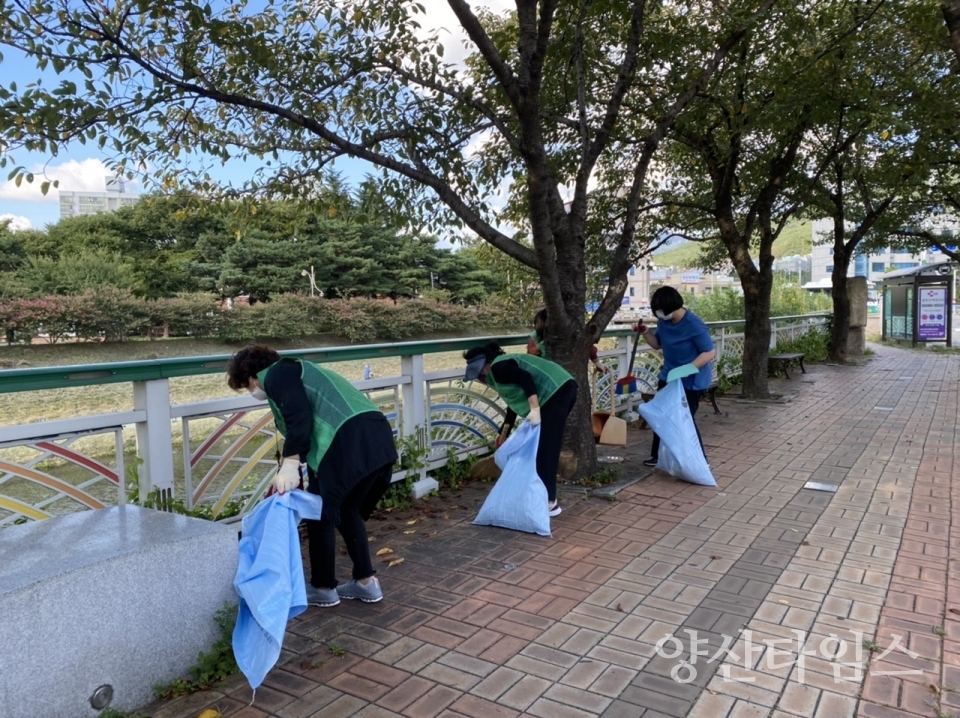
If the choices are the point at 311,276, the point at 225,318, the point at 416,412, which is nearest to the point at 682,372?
the point at 416,412

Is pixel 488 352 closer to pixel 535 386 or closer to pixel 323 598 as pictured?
pixel 535 386

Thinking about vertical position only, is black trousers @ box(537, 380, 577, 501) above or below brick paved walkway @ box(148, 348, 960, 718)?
above

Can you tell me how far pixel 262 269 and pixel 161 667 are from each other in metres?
33.5

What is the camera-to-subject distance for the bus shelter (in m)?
22.0

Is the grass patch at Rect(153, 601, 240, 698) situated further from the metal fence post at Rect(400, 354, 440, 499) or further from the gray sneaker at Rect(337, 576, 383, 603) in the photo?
the metal fence post at Rect(400, 354, 440, 499)

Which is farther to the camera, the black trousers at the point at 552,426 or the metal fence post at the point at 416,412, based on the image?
the metal fence post at the point at 416,412

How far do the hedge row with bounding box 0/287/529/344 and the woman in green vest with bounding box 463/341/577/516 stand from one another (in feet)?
54.5

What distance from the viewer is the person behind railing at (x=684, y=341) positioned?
598 centimetres

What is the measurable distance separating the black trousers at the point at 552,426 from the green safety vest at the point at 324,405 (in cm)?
162

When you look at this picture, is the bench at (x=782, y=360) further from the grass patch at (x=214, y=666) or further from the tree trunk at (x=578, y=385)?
the grass patch at (x=214, y=666)

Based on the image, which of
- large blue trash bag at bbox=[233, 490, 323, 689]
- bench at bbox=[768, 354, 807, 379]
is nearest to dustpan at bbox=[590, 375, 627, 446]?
large blue trash bag at bbox=[233, 490, 323, 689]

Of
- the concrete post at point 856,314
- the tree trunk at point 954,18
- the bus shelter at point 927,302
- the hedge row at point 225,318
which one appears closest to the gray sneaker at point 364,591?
the tree trunk at point 954,18

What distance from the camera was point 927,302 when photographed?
22.5 metres

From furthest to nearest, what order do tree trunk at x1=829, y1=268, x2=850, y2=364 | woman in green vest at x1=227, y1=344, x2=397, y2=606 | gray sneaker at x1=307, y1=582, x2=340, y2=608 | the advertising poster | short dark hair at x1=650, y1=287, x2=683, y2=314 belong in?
the advertising poster, tree trunk at x1=829, y1=268, x2=850, y2=364, short dark hair at x1=650, y1=287, x2=683, y2=314, gray sneaker at x1=307, y1=582, x2=340, y2=608, woman in green vest at x1=227, y1=344, x2=397, y2=606
